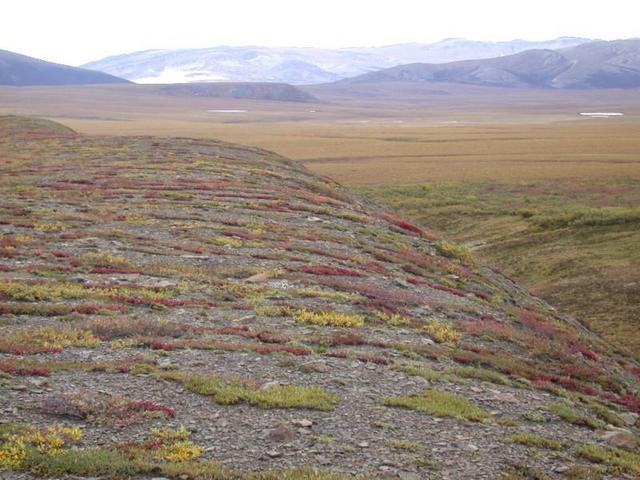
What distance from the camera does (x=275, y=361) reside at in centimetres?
1655

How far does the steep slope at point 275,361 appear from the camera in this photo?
1213cm

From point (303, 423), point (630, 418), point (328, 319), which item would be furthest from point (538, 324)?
point (303, 423)

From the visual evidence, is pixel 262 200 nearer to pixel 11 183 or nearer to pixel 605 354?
pixel 11 183

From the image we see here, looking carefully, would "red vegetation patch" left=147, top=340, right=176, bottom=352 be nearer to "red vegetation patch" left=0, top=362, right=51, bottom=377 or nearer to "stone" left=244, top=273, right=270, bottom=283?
"red vegetation patch" left=0, top=362, right=51, bottom=377

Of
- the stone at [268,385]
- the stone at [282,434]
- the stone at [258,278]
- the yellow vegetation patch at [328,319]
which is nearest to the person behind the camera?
the stone at [282,434]

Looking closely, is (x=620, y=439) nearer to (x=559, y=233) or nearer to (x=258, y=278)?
(x=258, y=278)

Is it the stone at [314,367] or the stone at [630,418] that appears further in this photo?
the stone at [630,418]

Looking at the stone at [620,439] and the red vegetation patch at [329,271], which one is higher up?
the red vegetation patch at [329,271]

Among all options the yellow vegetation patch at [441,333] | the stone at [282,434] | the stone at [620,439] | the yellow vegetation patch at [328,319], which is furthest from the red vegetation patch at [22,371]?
the stone at [620,439]

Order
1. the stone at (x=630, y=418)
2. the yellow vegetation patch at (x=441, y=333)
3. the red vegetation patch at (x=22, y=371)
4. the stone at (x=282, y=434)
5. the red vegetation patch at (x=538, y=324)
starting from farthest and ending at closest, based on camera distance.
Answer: the red vegetation patch at (x=538, y=324) → the yellow vegetation patch at (x=441, y=333) → the stone at (x=630, y=418) → the red vegetation patch at (x=22, y=371) → the stone at (x=282, y=434)

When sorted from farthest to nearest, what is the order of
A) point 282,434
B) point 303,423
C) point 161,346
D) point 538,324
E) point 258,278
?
1. point 538,324
2. point 258,278
3. point 161,346
4. point 303,423
5. point 282,434

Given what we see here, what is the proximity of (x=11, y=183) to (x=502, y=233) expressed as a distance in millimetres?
33696

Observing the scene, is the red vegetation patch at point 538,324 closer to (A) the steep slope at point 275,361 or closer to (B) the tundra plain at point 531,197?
(A) the steep slope at point 275,361

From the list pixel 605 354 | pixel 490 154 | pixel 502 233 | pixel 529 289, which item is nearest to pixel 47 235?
pixel 605 354
